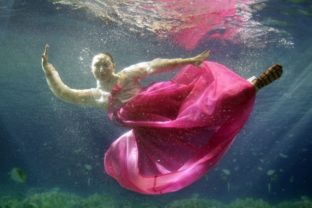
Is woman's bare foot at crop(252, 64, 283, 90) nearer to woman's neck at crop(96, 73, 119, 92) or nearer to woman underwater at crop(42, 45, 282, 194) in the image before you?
woman underwater at crop(42, 45, 282, 194)

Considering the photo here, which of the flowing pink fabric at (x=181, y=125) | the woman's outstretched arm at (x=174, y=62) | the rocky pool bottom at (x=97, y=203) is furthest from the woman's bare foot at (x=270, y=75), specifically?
the rocky pool bottom at (x=97, y=203)

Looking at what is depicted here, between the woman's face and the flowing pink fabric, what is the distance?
69cm

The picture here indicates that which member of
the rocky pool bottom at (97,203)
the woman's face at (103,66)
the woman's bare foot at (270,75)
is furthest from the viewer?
the rocky pool bottom at (97,203)

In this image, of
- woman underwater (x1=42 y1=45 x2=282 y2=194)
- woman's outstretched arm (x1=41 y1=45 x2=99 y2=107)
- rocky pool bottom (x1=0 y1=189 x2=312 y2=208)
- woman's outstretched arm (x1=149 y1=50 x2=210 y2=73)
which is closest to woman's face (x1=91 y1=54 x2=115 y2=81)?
woman underwater (x1=42 y1=45 x2=282 y2=194)

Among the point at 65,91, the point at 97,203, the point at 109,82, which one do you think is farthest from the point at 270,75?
the point at 97,203

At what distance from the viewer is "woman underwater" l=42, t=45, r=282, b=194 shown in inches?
223

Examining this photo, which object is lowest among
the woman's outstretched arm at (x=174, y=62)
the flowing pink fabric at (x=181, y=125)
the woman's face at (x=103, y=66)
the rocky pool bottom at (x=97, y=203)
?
the rocky pool bottom at (x=97, y=203)

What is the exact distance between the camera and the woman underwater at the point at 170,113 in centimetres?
567

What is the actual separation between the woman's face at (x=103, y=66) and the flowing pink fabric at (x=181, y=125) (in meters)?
0.69

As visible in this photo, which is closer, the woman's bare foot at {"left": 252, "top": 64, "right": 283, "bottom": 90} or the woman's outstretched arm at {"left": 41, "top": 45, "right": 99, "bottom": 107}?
the woman's bare foot at {"left": 252, "top": 64, "right": 283, "bottom": 90}

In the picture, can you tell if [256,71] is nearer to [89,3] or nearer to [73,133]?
[89,3]

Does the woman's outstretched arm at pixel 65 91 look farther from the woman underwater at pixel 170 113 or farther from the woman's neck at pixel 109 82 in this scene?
the woman's neck at pixel 109 82

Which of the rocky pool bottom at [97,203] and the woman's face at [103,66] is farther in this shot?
the rocky pool bottom at [97,203]

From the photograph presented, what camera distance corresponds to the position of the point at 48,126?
2884 inches
